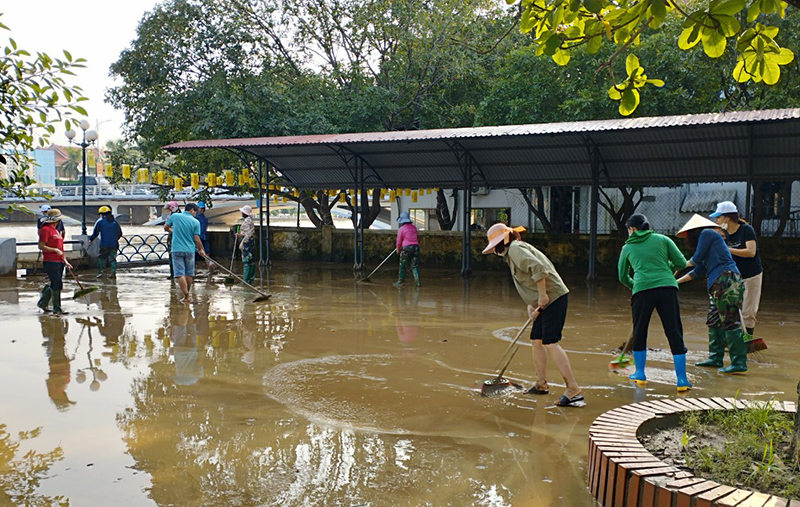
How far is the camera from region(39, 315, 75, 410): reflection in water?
5.96m

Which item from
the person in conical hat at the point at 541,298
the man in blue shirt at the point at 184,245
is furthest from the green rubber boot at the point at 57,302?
the person in conical hat at the point at 541,298

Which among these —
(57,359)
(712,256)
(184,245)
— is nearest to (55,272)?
(184,245)

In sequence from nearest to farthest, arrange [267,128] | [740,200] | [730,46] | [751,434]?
1. [751,434]
2. [730,46]
3. [267,128]
4. [740,200]

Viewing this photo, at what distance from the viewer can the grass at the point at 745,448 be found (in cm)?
344

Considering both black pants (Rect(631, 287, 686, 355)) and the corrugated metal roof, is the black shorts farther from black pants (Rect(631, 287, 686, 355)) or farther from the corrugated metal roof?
the corrugated metal roof

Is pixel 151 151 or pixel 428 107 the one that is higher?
pixel 428 107

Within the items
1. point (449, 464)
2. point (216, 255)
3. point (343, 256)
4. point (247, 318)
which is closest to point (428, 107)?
point (343, 256)

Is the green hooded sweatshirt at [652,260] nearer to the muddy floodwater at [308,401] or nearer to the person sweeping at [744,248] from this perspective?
the muddy floodwater at [308,401]

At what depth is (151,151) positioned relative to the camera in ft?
69.6

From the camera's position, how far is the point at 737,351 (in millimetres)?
6465

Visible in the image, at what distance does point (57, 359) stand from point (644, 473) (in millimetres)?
6224

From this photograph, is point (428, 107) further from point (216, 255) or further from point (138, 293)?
point (138, 293)

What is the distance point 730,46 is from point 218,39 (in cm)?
1315

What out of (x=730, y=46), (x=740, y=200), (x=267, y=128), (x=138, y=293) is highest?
(x=730, y=46)
